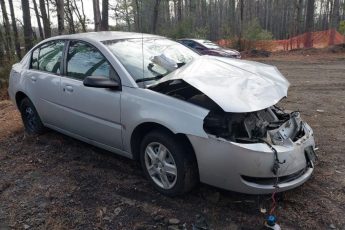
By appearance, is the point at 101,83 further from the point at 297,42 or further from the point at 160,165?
the point at 297,42

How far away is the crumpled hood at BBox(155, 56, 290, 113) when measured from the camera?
3.28 metres

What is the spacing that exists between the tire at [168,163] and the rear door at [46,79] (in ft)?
5.68

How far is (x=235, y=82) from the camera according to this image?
362 cm

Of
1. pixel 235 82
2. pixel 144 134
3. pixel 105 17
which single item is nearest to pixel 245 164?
pixel 235 82

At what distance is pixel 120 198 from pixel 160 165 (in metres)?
0.54

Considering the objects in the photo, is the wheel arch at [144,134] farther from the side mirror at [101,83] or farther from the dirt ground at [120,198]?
the side mirror at [101,83]

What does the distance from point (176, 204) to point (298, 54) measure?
19791mm

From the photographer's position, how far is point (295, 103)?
25.1 feet

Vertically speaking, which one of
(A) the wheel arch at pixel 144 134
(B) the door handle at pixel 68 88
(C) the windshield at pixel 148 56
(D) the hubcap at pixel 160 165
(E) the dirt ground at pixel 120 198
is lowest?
(E) the dirt ground at pixel 120 198

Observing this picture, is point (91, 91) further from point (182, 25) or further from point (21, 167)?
point (182, 25)

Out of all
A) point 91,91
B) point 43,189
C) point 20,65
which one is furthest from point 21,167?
point 20,65

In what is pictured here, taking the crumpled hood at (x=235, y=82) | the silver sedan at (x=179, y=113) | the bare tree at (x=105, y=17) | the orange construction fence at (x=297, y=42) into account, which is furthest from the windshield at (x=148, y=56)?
the orange construction fence at (x=297, y=42)

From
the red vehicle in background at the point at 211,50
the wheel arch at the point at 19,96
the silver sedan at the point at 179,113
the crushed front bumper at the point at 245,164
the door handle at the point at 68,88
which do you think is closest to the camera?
the crushed front bumper at the point at 245,164

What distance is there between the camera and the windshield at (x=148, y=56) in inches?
157
